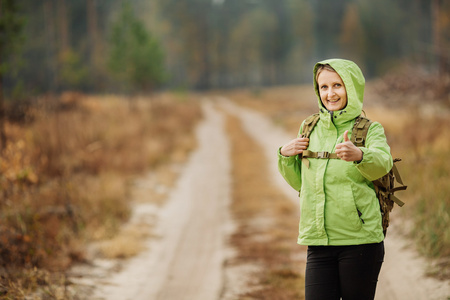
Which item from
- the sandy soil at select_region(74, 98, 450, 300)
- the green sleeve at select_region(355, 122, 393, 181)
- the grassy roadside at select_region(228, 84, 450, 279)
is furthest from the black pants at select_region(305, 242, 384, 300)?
the grassy roadside at select_region(228, 84, 450, 279)

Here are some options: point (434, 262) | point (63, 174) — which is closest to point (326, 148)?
point (434, 262)

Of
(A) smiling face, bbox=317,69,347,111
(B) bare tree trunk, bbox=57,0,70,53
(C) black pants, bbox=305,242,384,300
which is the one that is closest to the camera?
(C) black pants, bbox=305,242,384,300

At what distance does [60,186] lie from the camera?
7902mm

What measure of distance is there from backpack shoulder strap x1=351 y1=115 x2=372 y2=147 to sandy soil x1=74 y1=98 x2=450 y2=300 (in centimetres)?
247

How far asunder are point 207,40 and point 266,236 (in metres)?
60.6

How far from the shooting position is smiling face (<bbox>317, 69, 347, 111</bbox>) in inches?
105

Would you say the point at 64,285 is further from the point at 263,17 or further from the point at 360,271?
the point at 263,17

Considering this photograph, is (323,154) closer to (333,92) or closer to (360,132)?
(360,132)

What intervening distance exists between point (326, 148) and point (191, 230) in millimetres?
5616

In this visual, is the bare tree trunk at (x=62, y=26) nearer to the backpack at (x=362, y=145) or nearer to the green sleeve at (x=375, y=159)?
the backpack at (x=362, y=145)

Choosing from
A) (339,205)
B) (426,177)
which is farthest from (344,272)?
(426,177)

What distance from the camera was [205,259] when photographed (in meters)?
6.50

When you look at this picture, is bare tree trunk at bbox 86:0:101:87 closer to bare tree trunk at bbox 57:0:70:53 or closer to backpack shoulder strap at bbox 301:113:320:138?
bare tree trunk at bbox 57:0:70:53

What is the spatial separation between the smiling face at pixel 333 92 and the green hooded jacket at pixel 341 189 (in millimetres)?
36
